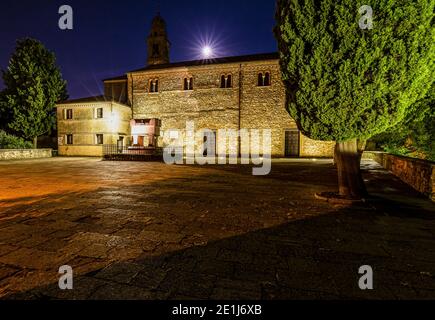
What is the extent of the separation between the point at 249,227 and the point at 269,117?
1853cm

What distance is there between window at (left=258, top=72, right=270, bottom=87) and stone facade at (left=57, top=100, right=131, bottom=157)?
1351 centimetres

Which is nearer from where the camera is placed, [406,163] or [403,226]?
[403,226]

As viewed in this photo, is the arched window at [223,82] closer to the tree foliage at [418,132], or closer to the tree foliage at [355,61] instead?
the tree foliage at [418,132]

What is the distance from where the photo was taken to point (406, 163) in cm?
835

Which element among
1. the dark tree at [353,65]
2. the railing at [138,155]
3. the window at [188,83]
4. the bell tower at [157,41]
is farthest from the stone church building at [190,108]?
the dark tree at [353,65]

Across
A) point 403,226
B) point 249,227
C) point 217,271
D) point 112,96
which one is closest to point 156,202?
point 249,227

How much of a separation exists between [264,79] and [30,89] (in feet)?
73.7

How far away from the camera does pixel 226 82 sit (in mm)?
22141

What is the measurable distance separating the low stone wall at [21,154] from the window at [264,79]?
21.2 meters

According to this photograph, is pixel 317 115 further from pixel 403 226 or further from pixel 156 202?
pixel 156 202

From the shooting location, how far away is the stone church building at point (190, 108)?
2109 cm
